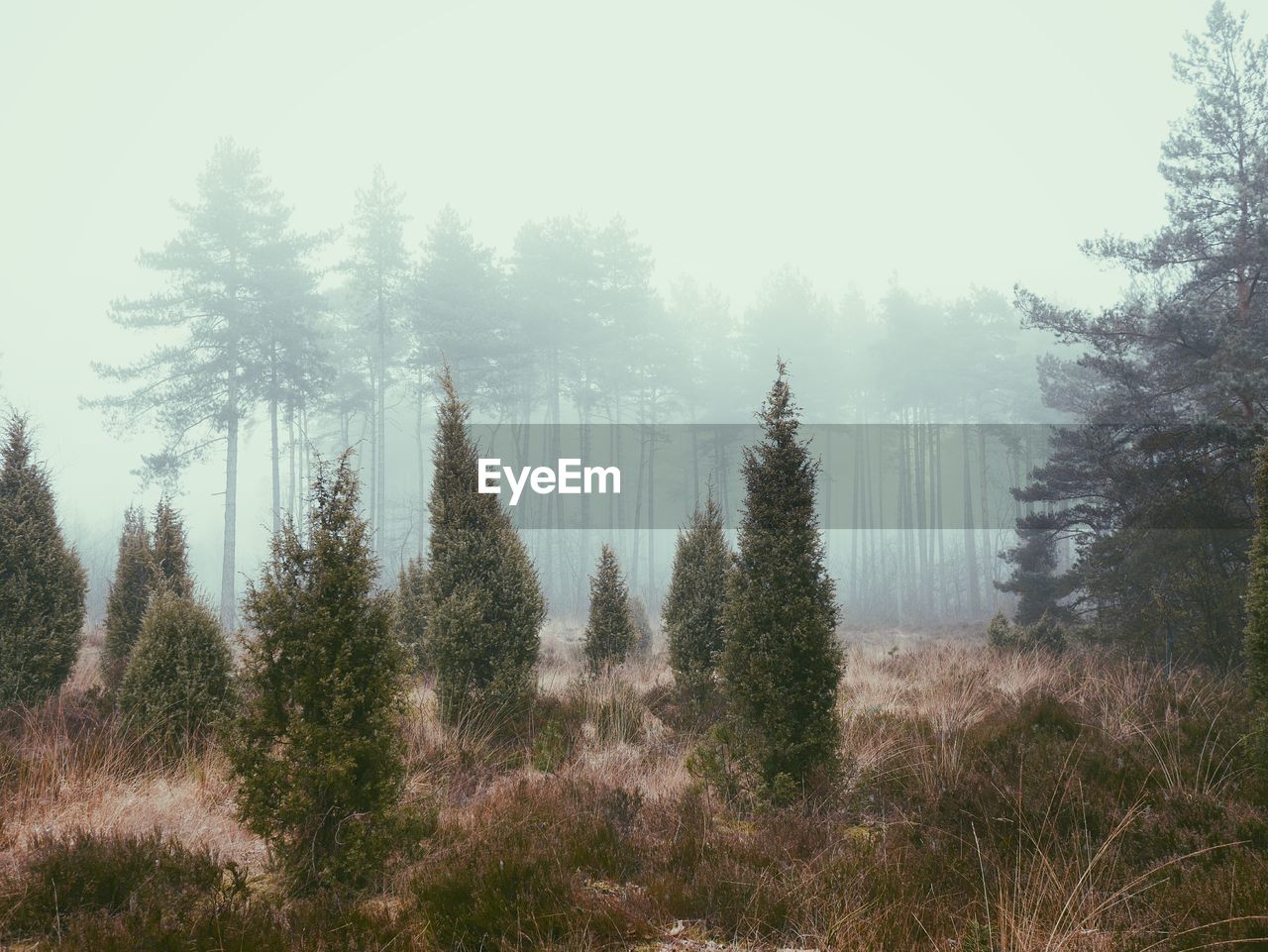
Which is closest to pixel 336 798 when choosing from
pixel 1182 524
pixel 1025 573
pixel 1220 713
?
pixel 1220 713

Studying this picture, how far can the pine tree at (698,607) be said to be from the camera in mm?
9961

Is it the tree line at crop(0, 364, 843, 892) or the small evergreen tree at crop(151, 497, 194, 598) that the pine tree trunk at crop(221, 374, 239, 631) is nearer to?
the tree line at crop(0, 364, 843, 892)

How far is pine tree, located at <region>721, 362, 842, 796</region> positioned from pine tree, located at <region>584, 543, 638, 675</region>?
6.01 m

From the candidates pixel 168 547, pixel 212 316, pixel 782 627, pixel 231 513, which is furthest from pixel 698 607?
pixel 212 316

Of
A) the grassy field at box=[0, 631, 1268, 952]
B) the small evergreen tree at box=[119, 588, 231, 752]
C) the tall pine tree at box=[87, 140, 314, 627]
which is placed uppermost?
the tall pine tree at box=[87, 140, 314, 627]

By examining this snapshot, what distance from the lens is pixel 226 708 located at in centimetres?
673

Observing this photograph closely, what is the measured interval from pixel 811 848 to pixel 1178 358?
12416mm

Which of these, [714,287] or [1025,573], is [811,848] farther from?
[714,287]

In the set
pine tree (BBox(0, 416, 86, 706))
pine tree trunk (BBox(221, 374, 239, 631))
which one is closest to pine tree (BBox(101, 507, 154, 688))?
pine tree (BBox(0, 416, 86, 706))

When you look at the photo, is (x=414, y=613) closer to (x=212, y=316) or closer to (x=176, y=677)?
(x=176, y=677)

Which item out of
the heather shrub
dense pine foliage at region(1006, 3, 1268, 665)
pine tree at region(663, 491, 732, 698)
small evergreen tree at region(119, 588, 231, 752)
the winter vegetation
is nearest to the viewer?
the heather shrub

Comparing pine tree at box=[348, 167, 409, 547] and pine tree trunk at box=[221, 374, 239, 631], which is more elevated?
pine tree at box=[348, 167, 409, 547]

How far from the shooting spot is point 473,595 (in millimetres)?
8367

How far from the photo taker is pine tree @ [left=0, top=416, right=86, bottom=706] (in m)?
7.87
